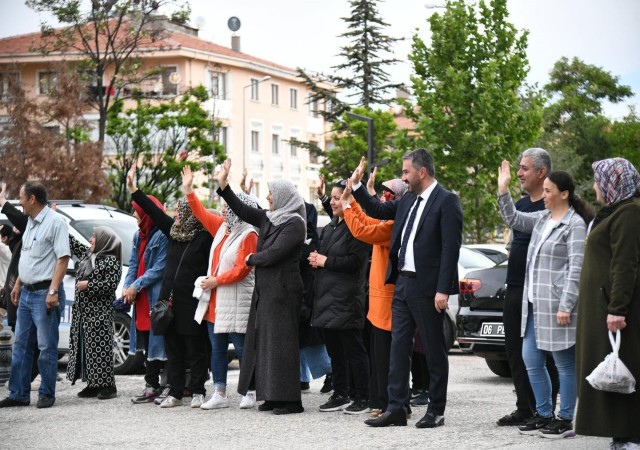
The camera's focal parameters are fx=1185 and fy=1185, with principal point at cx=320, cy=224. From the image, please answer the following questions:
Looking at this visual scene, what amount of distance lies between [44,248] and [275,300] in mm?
2525

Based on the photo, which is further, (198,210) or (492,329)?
(492,329)

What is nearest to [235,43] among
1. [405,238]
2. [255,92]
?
[255,92]

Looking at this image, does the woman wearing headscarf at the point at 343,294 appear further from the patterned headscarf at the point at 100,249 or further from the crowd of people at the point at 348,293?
the patterned headscarf at the point at 100,249

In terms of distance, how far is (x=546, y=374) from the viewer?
29.8 ft

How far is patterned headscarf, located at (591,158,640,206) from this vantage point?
25.5 ft

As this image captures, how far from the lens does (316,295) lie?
35.9 feet

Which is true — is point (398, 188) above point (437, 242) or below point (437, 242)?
above

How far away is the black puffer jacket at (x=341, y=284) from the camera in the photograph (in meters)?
10.7

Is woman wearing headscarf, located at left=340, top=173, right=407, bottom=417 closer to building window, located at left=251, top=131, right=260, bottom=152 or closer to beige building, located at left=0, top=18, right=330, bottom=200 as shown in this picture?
beige building, located at left=0, top=18, right=330, bottom=200

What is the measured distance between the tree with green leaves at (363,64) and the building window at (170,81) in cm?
763

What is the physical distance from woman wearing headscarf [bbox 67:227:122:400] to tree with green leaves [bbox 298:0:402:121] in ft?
172

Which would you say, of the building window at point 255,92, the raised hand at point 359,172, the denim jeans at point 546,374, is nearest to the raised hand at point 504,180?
the denim jeans at point 546,374

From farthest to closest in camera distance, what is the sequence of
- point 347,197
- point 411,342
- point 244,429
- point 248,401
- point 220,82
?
point 220,82, point 248,401, point 347,197, point 244,429, point 411,342

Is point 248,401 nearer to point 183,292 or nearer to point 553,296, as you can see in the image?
point 183,292
